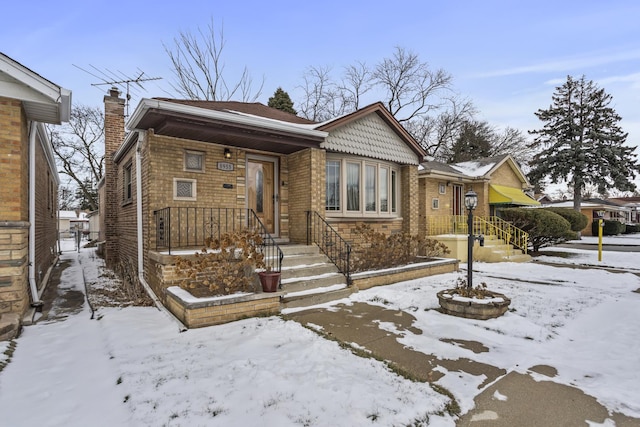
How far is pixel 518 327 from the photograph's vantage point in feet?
15.4

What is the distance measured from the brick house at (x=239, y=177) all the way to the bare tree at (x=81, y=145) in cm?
1857

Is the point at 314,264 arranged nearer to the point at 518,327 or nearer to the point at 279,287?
the point at 279,287

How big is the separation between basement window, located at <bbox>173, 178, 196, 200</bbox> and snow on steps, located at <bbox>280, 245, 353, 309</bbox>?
7.94 ft

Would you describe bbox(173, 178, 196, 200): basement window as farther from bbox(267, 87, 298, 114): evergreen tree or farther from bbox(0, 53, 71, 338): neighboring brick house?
bbox(267, 87, 298, 114): evergreen tree

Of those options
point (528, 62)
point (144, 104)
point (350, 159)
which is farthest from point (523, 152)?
point (144, 104)

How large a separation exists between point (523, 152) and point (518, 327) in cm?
3302

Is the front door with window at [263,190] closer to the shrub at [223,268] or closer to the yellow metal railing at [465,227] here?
the shrub at [223,268]

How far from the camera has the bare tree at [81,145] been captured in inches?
988

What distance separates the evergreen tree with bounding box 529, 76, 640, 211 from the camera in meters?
27.4

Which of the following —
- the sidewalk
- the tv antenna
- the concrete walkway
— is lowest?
the concrete walkway

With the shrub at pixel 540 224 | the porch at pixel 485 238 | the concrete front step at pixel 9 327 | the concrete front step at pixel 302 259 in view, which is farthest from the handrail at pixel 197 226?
the shrub at pixel 540 224

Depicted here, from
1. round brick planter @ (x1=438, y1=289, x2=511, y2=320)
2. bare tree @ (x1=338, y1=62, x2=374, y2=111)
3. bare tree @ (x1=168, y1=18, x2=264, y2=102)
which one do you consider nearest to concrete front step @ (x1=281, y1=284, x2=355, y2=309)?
round brick planter @ (x1=438, y1=289, x2=511, y2=320)

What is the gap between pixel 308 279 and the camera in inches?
252

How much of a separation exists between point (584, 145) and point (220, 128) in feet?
108
